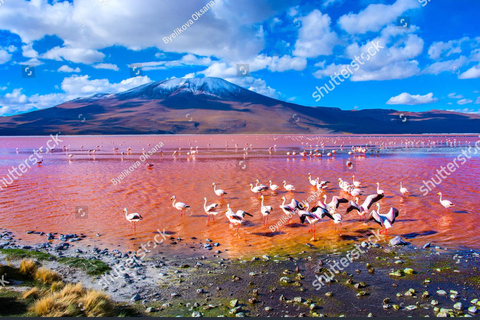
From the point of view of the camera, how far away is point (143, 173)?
24.7 meters

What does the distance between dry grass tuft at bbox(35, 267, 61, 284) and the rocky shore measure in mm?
319

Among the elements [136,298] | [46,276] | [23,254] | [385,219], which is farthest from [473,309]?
[23,254]

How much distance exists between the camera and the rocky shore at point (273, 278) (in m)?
6.61

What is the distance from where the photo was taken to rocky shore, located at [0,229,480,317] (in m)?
6.61

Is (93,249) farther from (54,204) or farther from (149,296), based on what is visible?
(54,204)

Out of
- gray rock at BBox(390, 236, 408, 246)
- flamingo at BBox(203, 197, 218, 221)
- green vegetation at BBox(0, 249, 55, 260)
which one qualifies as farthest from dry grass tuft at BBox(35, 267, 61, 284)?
gray rock at BBox(390, 236, 408, 246)

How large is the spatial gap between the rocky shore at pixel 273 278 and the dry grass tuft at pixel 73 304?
0.64 meters

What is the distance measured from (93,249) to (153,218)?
348cm

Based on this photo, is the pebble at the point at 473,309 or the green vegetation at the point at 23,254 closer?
the pebble at the point at 473,309

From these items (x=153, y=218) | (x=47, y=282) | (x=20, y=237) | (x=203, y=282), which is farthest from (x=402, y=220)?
(x=20, y=237)

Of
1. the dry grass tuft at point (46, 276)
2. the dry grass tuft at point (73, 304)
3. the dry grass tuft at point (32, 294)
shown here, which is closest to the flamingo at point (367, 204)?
the dry grass tuft at point (73, 304)

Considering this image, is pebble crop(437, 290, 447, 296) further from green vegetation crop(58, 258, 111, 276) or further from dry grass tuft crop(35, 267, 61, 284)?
dry grass tuft crop(35, 267, 61, 284)

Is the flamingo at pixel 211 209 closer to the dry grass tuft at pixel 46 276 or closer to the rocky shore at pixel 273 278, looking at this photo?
the rocky shore at pixel 273 278

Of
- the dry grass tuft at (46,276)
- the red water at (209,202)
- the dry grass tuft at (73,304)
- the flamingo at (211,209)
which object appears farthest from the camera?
the flamingo at (211,209)
